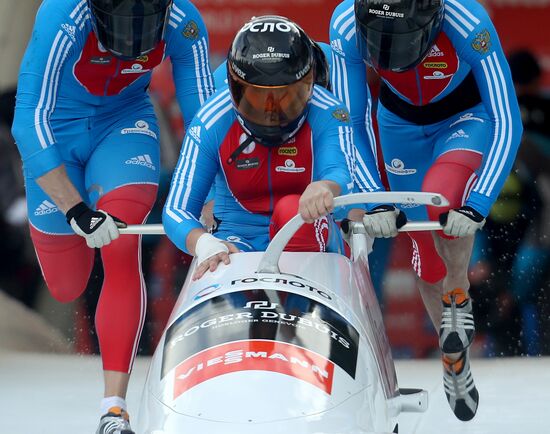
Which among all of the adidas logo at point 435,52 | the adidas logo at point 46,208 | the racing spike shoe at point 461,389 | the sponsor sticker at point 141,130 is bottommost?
the racing spike shoe at point 461,389

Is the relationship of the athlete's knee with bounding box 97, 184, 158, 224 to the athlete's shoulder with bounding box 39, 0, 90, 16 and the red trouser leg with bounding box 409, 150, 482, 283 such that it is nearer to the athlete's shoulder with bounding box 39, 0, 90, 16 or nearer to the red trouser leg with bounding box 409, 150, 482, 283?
the athlete's shoulder with bounding box 39, 0, 90, 16

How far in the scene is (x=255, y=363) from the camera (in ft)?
10.4

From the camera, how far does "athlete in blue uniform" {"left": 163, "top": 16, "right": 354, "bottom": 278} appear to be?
156 inches

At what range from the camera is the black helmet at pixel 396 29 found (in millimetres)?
4539

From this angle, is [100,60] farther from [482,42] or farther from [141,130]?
[482,42]

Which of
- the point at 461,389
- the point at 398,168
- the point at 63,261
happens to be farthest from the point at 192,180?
the point at 461,389

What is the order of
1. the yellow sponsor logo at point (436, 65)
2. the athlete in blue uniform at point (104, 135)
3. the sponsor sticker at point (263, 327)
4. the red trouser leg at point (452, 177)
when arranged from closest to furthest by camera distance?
the sponsor sticker at point (263, 327) → the athlete in blue uniform at point (104, 135) → the red trouser leg at point (452, 177) → the yellow sponsor logo at point (436, 65)

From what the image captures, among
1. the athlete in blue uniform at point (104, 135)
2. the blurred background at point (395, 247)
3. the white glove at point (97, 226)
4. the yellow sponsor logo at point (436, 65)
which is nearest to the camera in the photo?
the white glove at point (97, 226)

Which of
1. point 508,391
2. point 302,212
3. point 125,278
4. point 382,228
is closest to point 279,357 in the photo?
point 302,212

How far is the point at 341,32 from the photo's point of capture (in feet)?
16.0

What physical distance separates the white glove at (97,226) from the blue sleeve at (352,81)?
1.04 m

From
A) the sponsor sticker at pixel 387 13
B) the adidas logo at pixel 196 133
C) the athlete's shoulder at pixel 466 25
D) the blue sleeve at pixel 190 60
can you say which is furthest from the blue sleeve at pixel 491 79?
the adidas logo at pixel 196 133

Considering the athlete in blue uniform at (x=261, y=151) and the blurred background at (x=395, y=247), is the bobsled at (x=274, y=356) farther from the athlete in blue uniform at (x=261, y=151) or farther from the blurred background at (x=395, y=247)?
Answer: the blurred background at (x=395, y=247)

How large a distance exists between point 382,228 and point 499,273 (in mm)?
3361
